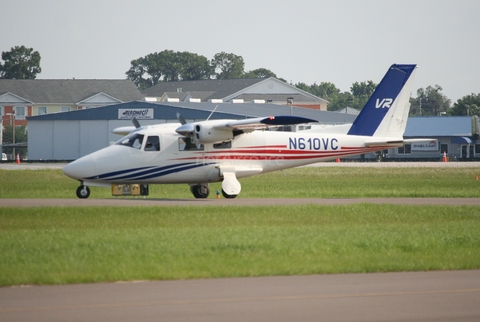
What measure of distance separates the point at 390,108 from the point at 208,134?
7.38 m

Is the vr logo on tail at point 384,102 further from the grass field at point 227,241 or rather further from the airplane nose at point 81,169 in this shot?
the airplane nose at point 81,169

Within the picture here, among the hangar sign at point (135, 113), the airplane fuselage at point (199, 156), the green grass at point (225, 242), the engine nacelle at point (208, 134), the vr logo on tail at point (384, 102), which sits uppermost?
the hangar sign at point (135, 113)

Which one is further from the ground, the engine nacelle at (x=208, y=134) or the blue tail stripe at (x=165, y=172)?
the engine nacelle at (x=208, y=134)

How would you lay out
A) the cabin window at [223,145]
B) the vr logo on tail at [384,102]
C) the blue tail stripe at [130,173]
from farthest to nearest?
the vr logo on tail at [384,102] → the cabin window at [223,145] → the blue tail stripe at [130,173]

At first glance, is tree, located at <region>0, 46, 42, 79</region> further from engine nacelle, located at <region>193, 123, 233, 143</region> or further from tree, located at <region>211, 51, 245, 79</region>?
engine nacelle, located at <region>193, 123, 233, 143</region>

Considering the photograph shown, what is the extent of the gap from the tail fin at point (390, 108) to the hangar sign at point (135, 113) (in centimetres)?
5083

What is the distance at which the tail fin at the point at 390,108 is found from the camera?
30.3 m

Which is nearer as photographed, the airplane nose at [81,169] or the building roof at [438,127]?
the airplane nose at [81,169]

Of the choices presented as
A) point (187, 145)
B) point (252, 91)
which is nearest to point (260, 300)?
point (187, 145)

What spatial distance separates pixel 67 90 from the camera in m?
124

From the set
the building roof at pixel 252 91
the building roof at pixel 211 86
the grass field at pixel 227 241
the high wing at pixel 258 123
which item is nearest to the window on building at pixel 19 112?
the building roof at pixel 252 91

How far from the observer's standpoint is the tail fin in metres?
30.3

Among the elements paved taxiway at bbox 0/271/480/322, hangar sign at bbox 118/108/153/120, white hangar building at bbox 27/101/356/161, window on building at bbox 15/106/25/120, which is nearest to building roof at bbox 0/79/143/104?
window on building at bbox 15/106/25/120

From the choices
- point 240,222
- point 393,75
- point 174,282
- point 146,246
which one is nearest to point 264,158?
point 393,75
